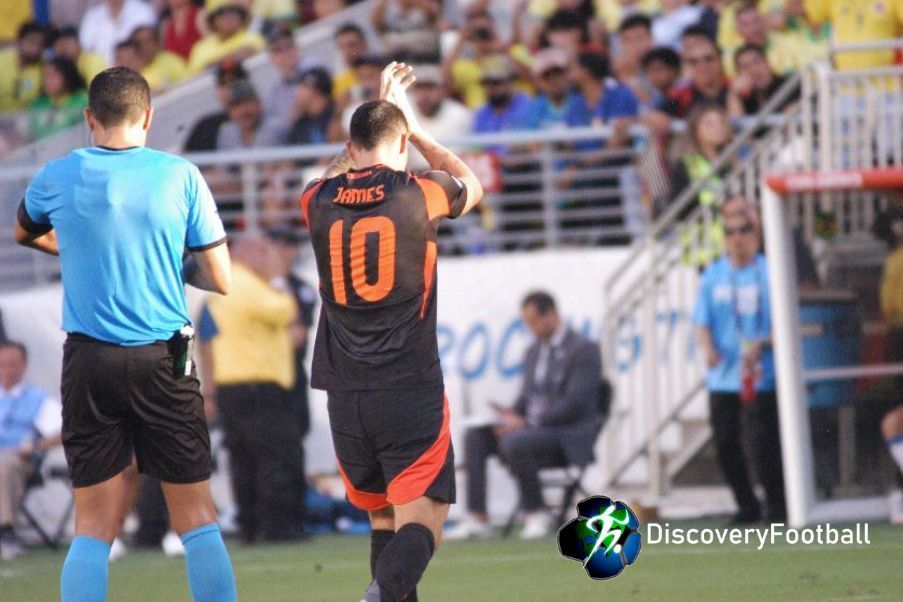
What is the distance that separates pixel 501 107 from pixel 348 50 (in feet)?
6.20

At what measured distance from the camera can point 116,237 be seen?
21.1 ft

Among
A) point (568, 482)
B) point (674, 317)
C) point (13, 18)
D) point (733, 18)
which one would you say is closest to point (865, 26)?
point (733, 18)

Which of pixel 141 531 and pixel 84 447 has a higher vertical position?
pixel 84 447

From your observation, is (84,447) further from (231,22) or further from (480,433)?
(231,22)

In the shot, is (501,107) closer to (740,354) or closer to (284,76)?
(284,76)

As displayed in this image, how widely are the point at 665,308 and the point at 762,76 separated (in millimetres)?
2096

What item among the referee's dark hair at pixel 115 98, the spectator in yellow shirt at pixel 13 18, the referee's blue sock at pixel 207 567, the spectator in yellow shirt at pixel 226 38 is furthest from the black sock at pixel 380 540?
the spectator in yellow shirt at pixel 13 18

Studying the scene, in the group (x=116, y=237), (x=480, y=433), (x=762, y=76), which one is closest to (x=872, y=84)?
(x=762, y=76)

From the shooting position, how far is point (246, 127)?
628 inches

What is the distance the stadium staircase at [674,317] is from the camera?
1348 cm

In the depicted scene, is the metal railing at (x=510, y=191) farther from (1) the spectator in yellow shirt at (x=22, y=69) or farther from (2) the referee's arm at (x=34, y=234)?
(2) the referee's arm at (x=34, y=234)

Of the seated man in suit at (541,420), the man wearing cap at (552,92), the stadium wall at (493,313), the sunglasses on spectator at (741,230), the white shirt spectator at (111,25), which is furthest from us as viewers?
the white shirt spectator at (111,25)

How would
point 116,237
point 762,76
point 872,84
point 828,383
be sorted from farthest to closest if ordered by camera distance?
point 762,76, point 828,383, point 872,84, point 116,237

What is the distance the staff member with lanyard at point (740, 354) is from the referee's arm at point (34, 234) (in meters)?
7.24
